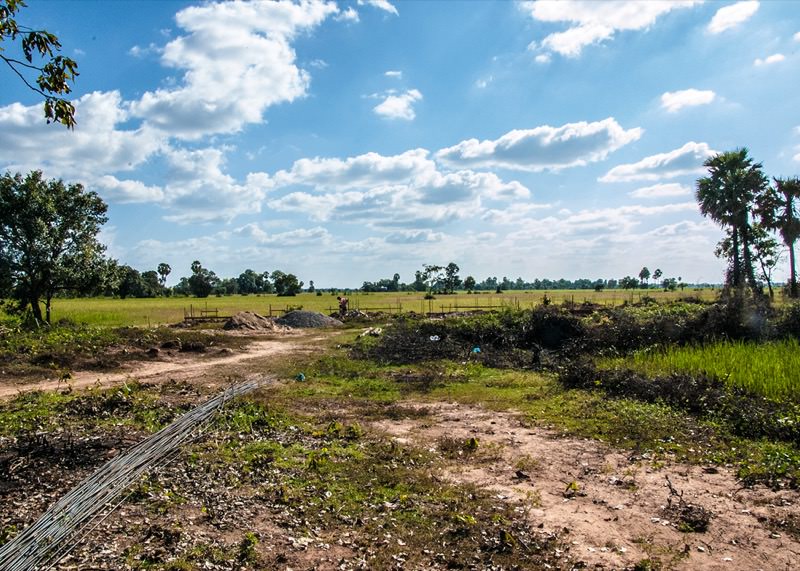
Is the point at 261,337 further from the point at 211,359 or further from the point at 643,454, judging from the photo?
the point at 643,454

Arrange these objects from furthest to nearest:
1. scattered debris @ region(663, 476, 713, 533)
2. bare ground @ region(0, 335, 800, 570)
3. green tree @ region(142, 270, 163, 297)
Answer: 1. green tree @ region(142, 270, 163, 297)
2. scattered debris @ region(663, 476, 713, 533)
3. bare ground @ region(0, 335, 800, 570)

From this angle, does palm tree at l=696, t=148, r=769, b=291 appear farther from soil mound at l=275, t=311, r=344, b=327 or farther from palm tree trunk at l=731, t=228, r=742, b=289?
soil mound at l=275, t=311, r=344, b=327

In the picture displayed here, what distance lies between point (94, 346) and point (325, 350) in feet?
30.3

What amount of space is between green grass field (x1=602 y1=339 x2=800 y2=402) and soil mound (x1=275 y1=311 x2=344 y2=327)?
24017 mm

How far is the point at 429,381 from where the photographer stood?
51.6ft

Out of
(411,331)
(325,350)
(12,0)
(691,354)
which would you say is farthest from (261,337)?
(12,0)

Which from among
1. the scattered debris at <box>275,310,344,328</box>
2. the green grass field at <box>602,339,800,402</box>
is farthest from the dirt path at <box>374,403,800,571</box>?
the scattered debris at <box>275,310,344,328</box>

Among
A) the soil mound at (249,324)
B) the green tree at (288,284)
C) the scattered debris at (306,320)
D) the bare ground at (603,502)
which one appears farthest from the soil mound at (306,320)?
the green tree at (288,284)

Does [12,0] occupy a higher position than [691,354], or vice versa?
[12,0]

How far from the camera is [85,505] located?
6.05m

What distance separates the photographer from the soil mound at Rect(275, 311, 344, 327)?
36.7 m

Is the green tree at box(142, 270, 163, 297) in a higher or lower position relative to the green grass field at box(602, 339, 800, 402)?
higher

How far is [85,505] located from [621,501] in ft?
22.2

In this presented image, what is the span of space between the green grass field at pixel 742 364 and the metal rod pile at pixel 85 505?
1177 centimetres
